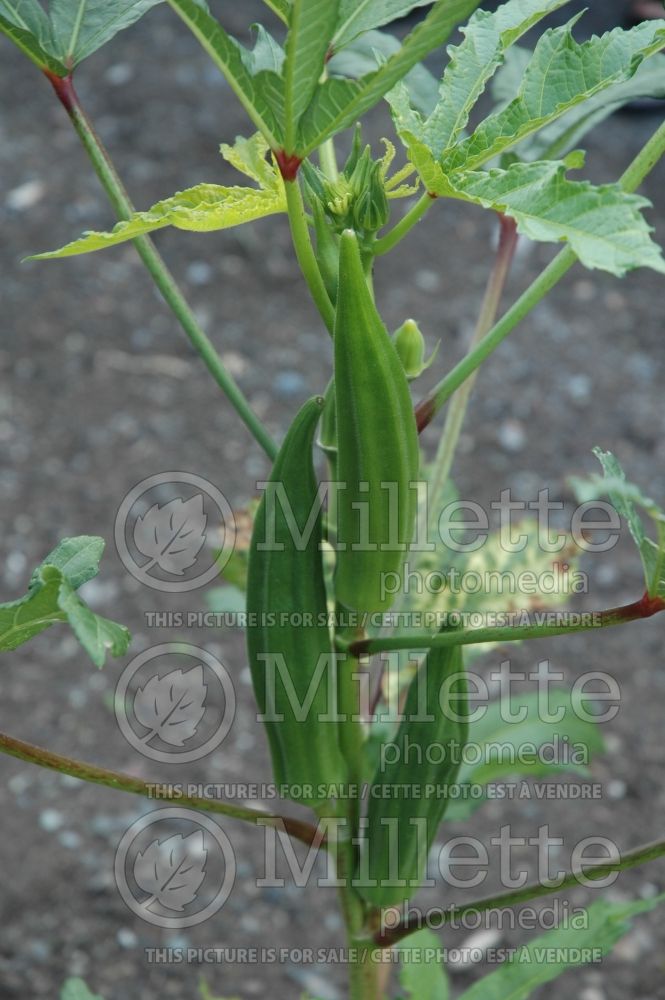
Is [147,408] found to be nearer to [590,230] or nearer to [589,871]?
[589,871]

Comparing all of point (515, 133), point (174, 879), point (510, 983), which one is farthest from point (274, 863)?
point (515, 133)

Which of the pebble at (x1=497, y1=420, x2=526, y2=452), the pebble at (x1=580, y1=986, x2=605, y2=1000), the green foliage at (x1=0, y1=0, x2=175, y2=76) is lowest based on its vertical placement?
the pebble at (x1=580, y1=986, x2=605, y2=1000)

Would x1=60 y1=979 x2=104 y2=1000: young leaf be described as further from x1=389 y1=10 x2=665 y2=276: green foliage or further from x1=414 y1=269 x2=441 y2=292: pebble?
x1=414 y1=269 x2=441 y2=292: pebble

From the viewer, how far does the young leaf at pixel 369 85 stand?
483mm

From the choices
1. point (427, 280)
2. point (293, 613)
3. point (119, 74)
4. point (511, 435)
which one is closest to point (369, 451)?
point (293, 613)

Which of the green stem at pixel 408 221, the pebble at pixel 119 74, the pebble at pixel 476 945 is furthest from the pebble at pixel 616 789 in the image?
the pebble at pixel 119 74

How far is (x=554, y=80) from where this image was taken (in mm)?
561

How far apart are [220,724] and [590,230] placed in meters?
1.21

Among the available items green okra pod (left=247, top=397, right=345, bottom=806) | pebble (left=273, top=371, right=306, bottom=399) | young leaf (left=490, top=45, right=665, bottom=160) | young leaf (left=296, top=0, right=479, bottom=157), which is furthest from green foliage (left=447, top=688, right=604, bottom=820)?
pebble (left=273, top=371, right=306, bottom=399)

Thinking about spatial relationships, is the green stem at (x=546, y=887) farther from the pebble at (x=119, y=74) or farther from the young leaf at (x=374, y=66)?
the pebble at (x=119, y=74)

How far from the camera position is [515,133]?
55 centimetres

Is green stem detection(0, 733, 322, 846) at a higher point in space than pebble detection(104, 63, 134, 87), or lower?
higher

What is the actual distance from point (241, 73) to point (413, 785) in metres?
0.48

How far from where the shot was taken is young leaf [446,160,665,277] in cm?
46
